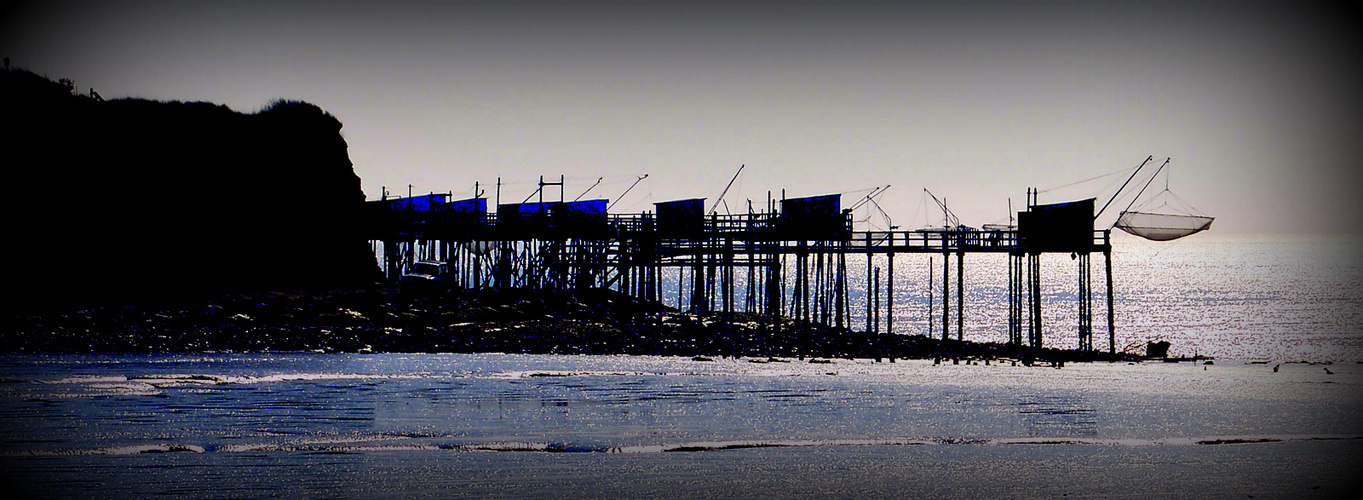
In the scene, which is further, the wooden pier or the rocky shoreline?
the wooden pier

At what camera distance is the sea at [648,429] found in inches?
616

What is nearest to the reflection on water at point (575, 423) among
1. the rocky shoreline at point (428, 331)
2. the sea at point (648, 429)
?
the sea at point (648, 429)

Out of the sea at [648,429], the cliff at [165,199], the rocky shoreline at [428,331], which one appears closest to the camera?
the sea at [648,429]

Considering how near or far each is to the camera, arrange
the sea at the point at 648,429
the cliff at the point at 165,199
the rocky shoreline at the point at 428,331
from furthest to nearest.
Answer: the cliff at the point at 165,199
the rocky shoreline at the point at 428,331
the sea at the point at 648,429

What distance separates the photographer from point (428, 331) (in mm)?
41062

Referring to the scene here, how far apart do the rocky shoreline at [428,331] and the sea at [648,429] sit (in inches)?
99.7

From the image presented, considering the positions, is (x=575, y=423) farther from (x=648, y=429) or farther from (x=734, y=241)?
(x=734, y=241)

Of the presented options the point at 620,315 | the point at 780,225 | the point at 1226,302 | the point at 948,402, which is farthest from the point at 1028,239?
the point at 1226,302

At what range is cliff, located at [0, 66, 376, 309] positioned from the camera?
44.5 meters

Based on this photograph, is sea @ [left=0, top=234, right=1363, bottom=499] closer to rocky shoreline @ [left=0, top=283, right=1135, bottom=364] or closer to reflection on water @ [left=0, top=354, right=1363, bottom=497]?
reflection on water @ [left=0, top=354, right=1363, bottom=497]

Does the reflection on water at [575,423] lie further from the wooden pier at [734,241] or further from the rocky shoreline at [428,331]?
the wooden pier at [734,241]

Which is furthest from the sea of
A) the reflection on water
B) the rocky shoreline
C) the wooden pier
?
the wooden pier

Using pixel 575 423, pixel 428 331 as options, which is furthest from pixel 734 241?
pixel 575 423

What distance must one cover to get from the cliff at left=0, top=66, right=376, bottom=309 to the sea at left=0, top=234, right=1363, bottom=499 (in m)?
15.4
